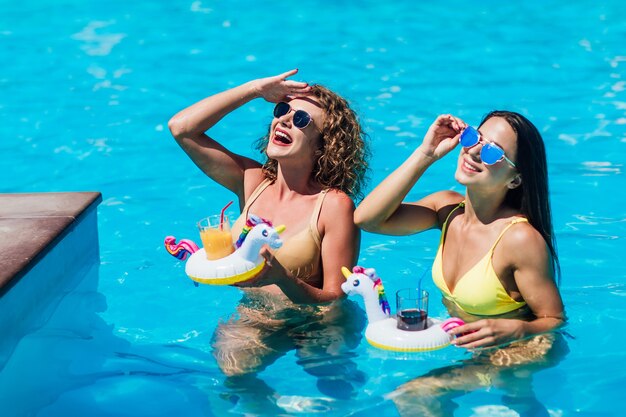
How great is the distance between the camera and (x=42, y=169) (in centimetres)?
874

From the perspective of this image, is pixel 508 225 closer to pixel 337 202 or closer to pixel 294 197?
pixel 337 202

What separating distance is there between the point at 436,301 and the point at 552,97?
159 inches

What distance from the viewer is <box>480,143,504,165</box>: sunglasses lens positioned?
455 centimetres

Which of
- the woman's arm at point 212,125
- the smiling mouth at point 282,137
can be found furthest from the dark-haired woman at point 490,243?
the woman's arm at point 212,125

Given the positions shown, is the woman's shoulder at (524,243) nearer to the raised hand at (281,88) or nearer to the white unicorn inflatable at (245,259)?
the white unicorn inflatable at (245,259)

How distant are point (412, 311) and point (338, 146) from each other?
47.7 inches

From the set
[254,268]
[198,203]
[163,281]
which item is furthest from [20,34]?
[254,268]

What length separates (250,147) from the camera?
8.91 m

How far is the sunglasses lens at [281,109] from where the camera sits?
5281 millimetres

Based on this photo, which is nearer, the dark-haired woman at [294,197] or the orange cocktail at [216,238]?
the orange cocktail at [216,238]

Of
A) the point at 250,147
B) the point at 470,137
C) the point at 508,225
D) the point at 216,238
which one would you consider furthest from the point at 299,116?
the point at 250,147

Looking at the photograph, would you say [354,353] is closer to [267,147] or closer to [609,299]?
[267,147]

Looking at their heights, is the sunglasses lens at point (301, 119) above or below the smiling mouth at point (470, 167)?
above

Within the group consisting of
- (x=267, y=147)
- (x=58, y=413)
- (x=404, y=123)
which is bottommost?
(x=58, y=413)
